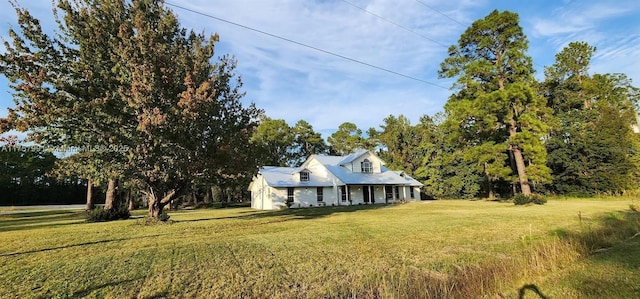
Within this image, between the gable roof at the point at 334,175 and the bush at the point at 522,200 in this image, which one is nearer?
the bush at the point at 522,200

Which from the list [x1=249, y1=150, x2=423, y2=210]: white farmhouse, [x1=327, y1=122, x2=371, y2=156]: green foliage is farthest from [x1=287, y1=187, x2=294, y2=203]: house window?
[x1=327, y1=122, x2=371, y2=156]: green foliage

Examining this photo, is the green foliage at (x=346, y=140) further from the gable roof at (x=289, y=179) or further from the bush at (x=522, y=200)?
the bush at (x=522, y=200)

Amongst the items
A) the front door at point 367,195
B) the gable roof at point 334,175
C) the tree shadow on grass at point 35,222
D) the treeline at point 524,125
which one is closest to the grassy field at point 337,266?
the tree shadow on grass at point 35,222

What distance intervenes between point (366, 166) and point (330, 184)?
5.61m

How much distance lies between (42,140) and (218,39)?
8.37m

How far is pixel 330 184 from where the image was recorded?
32250mm

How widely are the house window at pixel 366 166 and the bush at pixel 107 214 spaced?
908 inches

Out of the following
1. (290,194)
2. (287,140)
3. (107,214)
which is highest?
(287,140)

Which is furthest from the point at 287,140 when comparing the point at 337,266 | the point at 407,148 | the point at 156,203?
the point at 337,266

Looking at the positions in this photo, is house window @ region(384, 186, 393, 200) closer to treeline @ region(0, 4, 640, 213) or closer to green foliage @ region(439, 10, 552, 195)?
green foliage @ region(439, 10, 552, 195)

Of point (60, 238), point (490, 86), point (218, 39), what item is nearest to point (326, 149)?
point (490, 86)

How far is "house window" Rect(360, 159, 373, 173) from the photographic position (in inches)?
1392

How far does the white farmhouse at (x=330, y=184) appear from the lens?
31.0 metres

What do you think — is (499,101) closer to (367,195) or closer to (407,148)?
(367,195)
